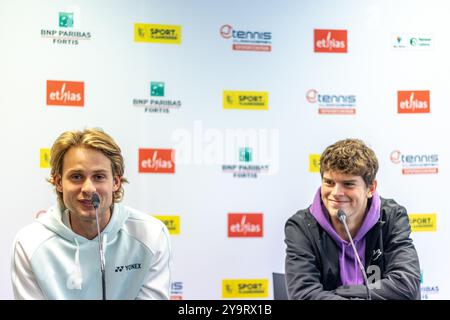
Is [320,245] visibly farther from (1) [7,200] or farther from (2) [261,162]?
(1) [7,200]

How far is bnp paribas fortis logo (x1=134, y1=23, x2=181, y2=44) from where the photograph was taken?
130 inches

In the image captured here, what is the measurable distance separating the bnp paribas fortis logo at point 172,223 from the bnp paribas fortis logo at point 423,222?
1545 millimetres

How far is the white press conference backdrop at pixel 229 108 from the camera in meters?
3.20

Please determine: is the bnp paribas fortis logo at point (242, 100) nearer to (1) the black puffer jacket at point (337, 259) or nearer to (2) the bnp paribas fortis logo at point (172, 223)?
(2) the bnp paribas fortis logo at point (172, 223)

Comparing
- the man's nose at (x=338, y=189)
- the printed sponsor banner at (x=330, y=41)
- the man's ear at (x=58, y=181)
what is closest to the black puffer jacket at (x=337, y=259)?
the man's nose at (x=338, y=189)

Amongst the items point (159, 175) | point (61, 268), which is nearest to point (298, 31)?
point (159, 175)

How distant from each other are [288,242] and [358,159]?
0.44 m

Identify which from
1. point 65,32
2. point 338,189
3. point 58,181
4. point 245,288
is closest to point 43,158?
point 65,32

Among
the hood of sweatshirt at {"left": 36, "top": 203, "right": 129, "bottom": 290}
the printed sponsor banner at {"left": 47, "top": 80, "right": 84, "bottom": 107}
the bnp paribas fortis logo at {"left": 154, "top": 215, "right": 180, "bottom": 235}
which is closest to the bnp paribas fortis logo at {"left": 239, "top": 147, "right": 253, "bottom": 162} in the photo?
the bnp paribas fortis logo at {"left": 154, "top": 215, "right": 180, "bottom": 235}

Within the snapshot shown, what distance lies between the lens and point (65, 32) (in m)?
3.23

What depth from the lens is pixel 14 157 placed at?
3158 mm

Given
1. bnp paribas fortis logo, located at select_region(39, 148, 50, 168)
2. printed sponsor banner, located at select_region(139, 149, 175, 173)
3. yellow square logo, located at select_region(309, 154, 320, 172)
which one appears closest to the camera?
bnp paribas fortis logo, located at select_region(39, 148, 50, 168)

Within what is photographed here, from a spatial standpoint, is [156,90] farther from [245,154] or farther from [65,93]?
[245,154]

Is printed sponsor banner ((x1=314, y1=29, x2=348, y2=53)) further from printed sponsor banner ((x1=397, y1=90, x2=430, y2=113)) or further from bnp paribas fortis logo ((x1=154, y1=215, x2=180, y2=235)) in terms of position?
bnp paribas fortis logo ((x1=154, y1=215, x2=180, y2=235))
